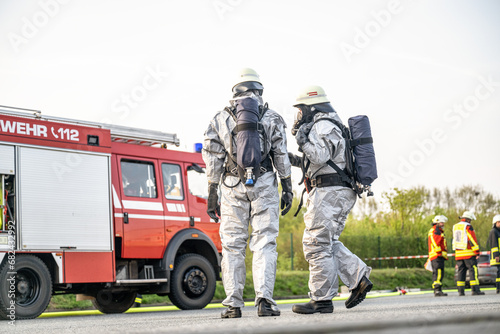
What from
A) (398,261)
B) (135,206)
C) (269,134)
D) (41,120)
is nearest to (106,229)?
(135,206)

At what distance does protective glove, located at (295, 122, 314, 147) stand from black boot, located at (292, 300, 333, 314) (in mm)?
1537

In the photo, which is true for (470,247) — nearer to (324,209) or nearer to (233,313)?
(324,209)

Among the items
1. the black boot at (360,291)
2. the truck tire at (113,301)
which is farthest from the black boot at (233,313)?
the truck tire at (113,301)

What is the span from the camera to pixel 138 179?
10961 mm

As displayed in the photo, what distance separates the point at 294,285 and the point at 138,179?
8.91m

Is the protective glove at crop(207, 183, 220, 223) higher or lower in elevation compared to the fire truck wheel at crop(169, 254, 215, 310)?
higher

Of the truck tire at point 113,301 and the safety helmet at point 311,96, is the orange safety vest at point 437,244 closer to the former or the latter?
the truck tire at point 113,301

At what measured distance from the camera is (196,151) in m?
12.0

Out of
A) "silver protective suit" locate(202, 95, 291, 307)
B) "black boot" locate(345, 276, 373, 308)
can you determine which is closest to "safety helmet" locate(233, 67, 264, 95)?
"silver protective suit" locate(202, 95, 291, 307)

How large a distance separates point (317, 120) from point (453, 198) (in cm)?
3817

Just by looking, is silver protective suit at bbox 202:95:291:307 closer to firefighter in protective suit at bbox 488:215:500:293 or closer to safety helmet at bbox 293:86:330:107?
safety helmet at bbox 293:86:330:107

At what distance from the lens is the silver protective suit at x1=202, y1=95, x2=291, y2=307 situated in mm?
5930

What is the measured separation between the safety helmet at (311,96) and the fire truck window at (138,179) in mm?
4710

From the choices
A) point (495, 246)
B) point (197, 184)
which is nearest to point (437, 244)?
point (495, 246)
